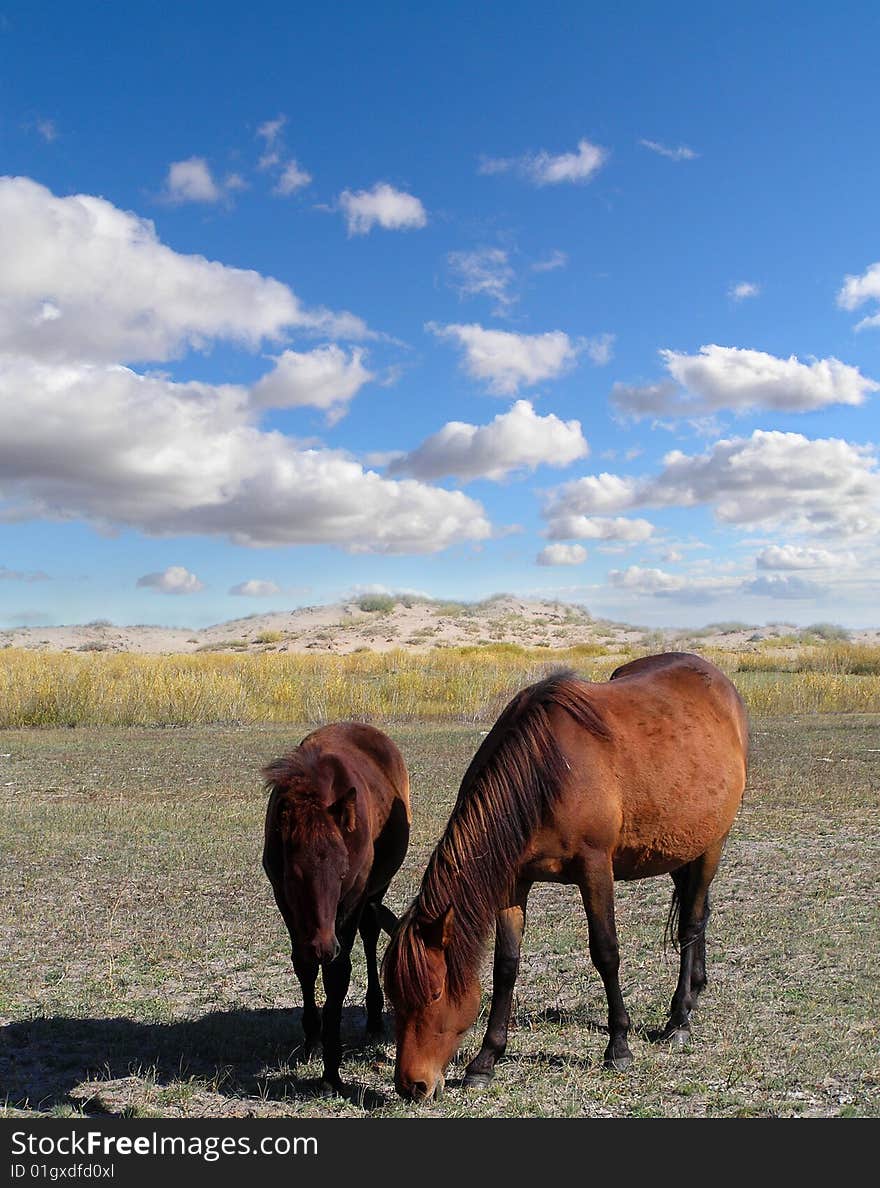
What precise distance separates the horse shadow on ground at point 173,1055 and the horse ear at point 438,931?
0.85m

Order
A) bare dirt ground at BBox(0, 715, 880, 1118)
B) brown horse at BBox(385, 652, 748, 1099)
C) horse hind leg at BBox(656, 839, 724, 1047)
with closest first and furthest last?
brown horse at BBox(385, 652, 748, 1099) < bare dirt ground at BBox(0, 715, 880, 1118) < horse hind leg at BBox(656, 839, 724, 1047)

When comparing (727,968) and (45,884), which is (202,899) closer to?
A: (45,884)

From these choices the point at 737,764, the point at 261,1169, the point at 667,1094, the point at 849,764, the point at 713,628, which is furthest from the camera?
the point at 713,628

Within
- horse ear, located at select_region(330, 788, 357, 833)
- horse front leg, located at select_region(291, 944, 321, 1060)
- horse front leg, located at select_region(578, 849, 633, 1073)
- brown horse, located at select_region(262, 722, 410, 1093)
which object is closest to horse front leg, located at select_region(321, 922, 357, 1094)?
brown horse, located at select_region(262, 722, 410, 1093)

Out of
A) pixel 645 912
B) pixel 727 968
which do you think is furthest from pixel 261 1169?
pixel 645 912

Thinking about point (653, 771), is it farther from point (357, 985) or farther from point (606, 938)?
point (357, 985)

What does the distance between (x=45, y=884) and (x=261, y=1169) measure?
6.14 metres

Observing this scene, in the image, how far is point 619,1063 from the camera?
15.4 feet

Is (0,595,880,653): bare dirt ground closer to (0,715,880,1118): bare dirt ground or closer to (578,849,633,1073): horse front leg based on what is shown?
(0,715,880,1118): bare dirt ground

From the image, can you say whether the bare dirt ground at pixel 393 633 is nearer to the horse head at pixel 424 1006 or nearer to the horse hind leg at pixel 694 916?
the horse hind leg at pixel 694 916

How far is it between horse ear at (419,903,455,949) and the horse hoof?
1.32m

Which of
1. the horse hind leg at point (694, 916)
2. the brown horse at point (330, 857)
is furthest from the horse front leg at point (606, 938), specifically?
the brown horse at point (330, 857)

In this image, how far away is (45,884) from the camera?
29.3 ft

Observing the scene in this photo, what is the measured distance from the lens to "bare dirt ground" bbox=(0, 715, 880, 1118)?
4.41 meters
